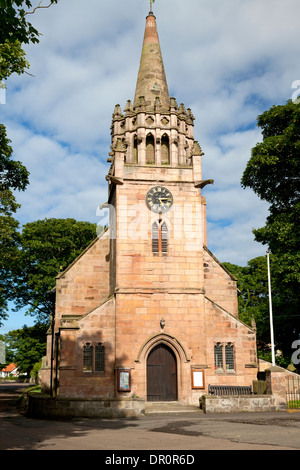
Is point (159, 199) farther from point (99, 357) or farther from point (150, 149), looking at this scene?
point (99, 357)

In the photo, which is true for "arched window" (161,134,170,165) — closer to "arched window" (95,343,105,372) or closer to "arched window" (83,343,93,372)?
"arched window" (95,343,105,372)

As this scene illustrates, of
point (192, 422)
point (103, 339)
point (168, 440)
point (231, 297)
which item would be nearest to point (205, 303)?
point (231, 297)

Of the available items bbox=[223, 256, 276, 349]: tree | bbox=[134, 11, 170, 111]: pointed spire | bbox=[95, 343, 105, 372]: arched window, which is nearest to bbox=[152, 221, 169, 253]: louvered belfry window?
bbox=[95, 343, 105, 372]: arched window

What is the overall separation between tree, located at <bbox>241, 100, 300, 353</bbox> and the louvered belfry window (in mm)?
6611

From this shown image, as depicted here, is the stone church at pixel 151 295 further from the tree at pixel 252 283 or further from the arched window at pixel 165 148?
the tree at pixel 252 283

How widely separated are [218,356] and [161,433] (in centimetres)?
1048

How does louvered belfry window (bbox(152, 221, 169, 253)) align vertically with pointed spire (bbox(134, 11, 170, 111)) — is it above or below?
below

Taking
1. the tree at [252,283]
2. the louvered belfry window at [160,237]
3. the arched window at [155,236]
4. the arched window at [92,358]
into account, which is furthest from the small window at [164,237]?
the tree at [252,283]

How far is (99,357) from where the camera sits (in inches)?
899

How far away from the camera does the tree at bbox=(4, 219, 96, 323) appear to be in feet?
137

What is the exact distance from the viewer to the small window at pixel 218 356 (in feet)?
77.9

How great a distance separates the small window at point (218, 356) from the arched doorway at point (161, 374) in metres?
2.24

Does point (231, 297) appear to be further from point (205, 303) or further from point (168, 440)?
point (168, 440)
